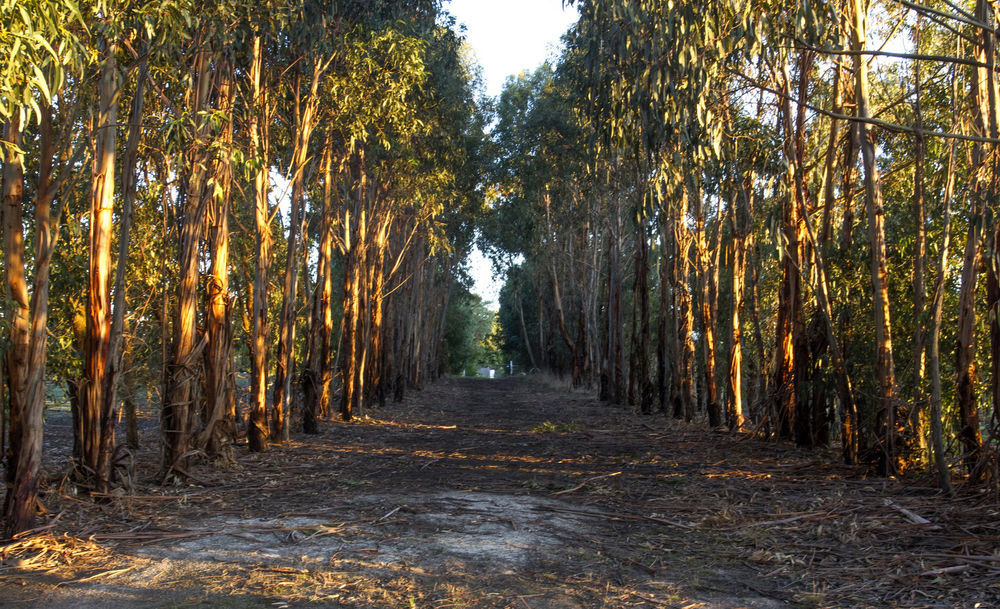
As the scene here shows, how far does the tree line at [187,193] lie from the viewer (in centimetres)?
568

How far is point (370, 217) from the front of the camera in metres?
18.3

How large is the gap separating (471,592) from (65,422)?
802 inches

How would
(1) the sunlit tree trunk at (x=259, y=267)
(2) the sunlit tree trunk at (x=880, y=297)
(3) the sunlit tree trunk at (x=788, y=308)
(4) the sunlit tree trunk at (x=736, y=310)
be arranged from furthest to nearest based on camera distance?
(4) the sunlit tree trunk at (x=736, y=310) < (1) the sunlit tree trunk at (x=259, y=267) < (3) the sunlit tree trunk at (x=788, y=308) < (2) the sunlit tree trunk at (x=880, y=297)

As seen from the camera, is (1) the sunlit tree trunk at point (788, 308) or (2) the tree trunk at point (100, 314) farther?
(1) the sunlit tree trunk at point (788, 308)

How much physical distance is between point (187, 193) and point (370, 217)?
9.53 m

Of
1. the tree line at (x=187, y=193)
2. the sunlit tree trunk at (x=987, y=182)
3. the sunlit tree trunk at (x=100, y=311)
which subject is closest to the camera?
the tree line at (x=187, y=193)

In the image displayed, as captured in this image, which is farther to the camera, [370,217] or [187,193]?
[370,217]

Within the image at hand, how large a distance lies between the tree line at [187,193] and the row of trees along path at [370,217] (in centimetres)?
4

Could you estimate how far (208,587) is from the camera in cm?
462

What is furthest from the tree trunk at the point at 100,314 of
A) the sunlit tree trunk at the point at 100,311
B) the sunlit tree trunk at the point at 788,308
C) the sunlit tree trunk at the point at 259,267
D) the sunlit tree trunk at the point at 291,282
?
the sunlit tree trunk at the point at 788,308

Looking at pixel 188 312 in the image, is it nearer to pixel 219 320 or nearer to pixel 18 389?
pixel 219 320

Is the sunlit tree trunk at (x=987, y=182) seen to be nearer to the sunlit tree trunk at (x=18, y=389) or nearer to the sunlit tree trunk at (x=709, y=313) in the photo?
the sunlit tree trunk at (x=18, y=389)

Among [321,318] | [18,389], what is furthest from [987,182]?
[321,318]

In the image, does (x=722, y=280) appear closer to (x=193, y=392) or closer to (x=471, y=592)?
(x=193, y=392)
